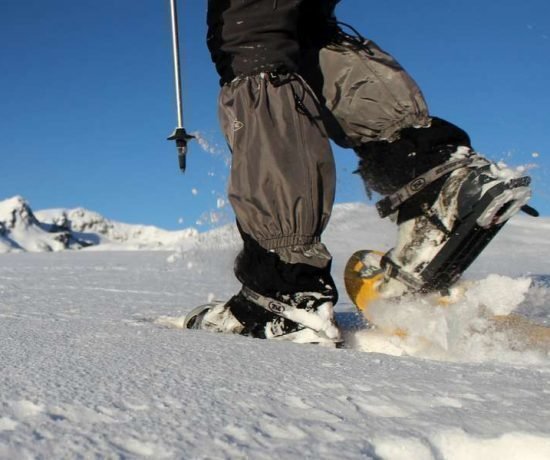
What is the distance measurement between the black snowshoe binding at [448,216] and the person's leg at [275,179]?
211 millimetres

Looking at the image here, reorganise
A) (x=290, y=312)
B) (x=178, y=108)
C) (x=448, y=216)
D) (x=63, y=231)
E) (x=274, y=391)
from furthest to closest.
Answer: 1. (x=63, y=231)
2. (x=178, y=108)
3. (x=448, y=216)
4. (x=290, y=312)
5. (x=274, y=391)

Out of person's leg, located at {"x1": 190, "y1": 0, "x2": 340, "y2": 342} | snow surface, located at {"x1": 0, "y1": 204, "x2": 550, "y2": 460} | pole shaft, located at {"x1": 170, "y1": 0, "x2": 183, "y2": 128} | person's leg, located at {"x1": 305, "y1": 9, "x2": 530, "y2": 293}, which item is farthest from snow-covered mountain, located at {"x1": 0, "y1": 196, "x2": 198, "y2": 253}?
snow surface, located at {"x1": 0, "y1": 204, "x2": 550, "y2": 460}

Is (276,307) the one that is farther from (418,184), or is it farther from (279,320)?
(418,184)

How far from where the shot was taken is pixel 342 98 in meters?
1.43

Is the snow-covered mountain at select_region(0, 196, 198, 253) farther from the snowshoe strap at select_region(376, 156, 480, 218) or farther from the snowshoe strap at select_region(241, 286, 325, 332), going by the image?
the snowshoe strap at select_region(241, 286, 325, 332)

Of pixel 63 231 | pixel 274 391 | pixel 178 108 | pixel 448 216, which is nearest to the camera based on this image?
pixel 274 391

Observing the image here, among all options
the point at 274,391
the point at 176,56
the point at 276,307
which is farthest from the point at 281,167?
the point at 176,56

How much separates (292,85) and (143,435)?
34.0 inches

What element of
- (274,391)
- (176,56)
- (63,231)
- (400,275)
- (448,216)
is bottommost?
(274,391)

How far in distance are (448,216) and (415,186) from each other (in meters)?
0.11

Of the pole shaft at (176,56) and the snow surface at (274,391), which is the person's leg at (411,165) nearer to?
the snow surface at (274,391)

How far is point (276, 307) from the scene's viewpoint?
112 cm

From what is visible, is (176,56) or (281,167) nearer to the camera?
(281,167)

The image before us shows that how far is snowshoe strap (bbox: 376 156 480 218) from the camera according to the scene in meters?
1.24
